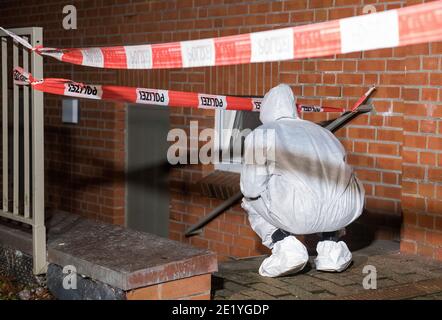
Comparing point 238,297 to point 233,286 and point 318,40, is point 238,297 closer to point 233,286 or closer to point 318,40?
point 233,286

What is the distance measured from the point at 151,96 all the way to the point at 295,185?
135 centimetres

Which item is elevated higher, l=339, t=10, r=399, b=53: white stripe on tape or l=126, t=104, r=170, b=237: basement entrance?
l=339, t=10, r=399, b=53: white stripe on tape

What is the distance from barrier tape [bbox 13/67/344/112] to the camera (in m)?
4.69

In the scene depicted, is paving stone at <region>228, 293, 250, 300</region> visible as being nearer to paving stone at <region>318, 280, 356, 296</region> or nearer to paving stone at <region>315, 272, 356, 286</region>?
paving stone at <region>318, 280, 356, 296</region>

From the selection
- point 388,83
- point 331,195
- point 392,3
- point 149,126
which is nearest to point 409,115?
point 388,83

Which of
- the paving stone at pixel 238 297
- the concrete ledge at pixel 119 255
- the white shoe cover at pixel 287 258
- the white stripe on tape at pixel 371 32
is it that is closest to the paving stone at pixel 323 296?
the white shoe cover at pixel 287 258

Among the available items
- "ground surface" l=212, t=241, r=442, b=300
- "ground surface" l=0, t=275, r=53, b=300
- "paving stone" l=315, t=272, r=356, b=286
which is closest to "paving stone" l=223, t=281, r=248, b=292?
"ground surface" l=212, t=241, r=442, b=300

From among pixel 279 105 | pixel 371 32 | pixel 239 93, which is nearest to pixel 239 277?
pixel 279 105

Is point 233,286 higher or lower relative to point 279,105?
lower

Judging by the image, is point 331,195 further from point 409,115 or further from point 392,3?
point 392,3

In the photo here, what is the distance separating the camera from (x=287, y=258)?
191 inches

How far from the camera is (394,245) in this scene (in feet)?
20.3

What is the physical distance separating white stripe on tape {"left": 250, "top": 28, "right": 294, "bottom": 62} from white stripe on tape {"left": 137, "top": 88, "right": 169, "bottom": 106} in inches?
64.8

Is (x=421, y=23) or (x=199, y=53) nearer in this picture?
(x=421, y=23)
